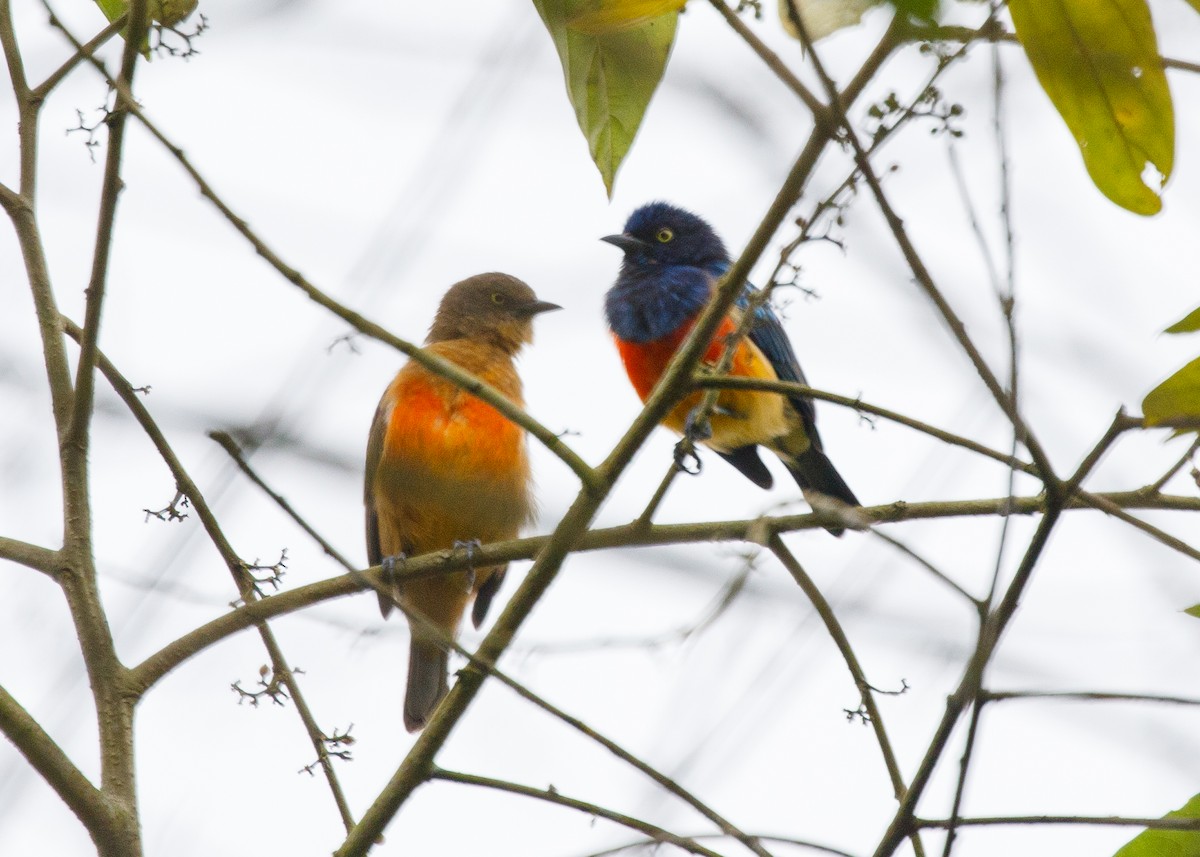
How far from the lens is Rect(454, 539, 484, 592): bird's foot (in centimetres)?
379

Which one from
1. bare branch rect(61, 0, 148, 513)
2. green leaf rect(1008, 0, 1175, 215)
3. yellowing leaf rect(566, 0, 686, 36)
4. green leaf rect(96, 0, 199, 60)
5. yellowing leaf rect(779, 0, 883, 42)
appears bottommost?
green leaf rect(1008, 0, 1175, 215)

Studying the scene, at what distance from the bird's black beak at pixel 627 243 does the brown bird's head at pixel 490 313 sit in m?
0.47

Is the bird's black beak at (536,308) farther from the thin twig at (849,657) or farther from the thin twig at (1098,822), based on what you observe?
the thin twig at (1098,822)

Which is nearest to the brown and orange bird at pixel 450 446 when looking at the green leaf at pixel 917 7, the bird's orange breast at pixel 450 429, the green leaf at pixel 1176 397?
the bird's orange breast at pixel 450 429

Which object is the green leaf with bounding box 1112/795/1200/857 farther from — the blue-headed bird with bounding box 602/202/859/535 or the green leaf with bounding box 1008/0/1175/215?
the blue-headed bird with bounding box 602/202/859/535

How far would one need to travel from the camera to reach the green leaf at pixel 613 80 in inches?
82.1

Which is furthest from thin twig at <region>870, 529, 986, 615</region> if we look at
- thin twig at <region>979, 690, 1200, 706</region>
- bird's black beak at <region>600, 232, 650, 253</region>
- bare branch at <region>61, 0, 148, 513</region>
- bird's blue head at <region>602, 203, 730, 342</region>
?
bird's black beak at <region>600, 232, 650, 253</region>

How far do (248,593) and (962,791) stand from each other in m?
1.96

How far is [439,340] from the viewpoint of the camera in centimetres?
711

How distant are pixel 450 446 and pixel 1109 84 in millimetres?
4325

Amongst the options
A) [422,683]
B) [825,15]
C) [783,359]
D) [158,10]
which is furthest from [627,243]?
[825,15]

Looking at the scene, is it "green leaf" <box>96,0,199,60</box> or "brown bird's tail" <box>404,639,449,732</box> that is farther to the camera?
"brown bird's tail" <box>404,639,449,732</box>

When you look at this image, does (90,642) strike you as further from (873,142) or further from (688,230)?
(688,230)

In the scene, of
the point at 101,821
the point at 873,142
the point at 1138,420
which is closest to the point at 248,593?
the point at 101,821
